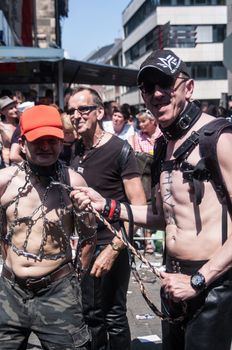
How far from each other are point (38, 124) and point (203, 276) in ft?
3.84

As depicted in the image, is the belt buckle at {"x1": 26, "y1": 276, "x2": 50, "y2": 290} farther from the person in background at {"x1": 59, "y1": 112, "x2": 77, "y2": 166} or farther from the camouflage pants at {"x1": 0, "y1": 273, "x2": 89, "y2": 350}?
the person in background at {"x1": 59, "y1": 112, "x2": 77, "y2": 166}

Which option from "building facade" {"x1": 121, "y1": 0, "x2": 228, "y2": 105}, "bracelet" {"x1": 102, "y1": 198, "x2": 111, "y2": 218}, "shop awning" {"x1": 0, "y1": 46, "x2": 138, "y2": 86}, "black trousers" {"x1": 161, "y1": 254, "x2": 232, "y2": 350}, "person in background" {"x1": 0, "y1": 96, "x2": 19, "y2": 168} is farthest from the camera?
"building facade" {"x1": 121, "y1": 0, "x2": 228, "y2": 105}

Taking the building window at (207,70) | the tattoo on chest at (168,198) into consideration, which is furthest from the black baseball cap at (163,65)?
the building window at (207,70)

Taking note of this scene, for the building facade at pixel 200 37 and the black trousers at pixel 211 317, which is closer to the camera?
the black trousers at pixel 211 317

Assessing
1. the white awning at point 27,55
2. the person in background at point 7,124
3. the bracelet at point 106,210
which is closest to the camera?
the bracelet at point 106,210

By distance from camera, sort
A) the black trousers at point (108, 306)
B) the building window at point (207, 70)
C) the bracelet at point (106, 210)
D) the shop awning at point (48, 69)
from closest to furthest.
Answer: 1. the bracelet at point (106, 210)
2. the black trousers at point (108, 306)
3. the shop awning at point (48, 69)
4. the building window at point (207, 70)

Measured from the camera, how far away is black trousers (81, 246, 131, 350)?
4055mm

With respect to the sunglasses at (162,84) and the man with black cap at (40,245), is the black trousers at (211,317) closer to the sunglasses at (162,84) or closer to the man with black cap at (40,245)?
the man with black cap at (40,245)

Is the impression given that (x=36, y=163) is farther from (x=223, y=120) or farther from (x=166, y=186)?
(x=223, y=120)

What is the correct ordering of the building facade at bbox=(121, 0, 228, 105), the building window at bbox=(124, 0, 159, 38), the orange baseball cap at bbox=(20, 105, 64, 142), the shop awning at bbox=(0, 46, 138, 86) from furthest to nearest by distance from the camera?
the building window at bbox=(124, 0, 159, 38), the building facade at bbox=(121, 0, 228, 105), the shop awning at bbox=(0, 46, 138, 86), the orange baseball cap at bbox=(20, 105, 64, 142)

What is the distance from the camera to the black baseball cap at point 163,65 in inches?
109

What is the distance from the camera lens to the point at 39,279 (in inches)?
123

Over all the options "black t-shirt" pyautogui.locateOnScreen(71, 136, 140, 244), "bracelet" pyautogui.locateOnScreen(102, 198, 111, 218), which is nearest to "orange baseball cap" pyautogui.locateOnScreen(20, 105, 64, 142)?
"bracelet" pyautogui.locateOnScreen(102, 198, 111, 218)

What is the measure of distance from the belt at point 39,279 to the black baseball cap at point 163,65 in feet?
3.65
